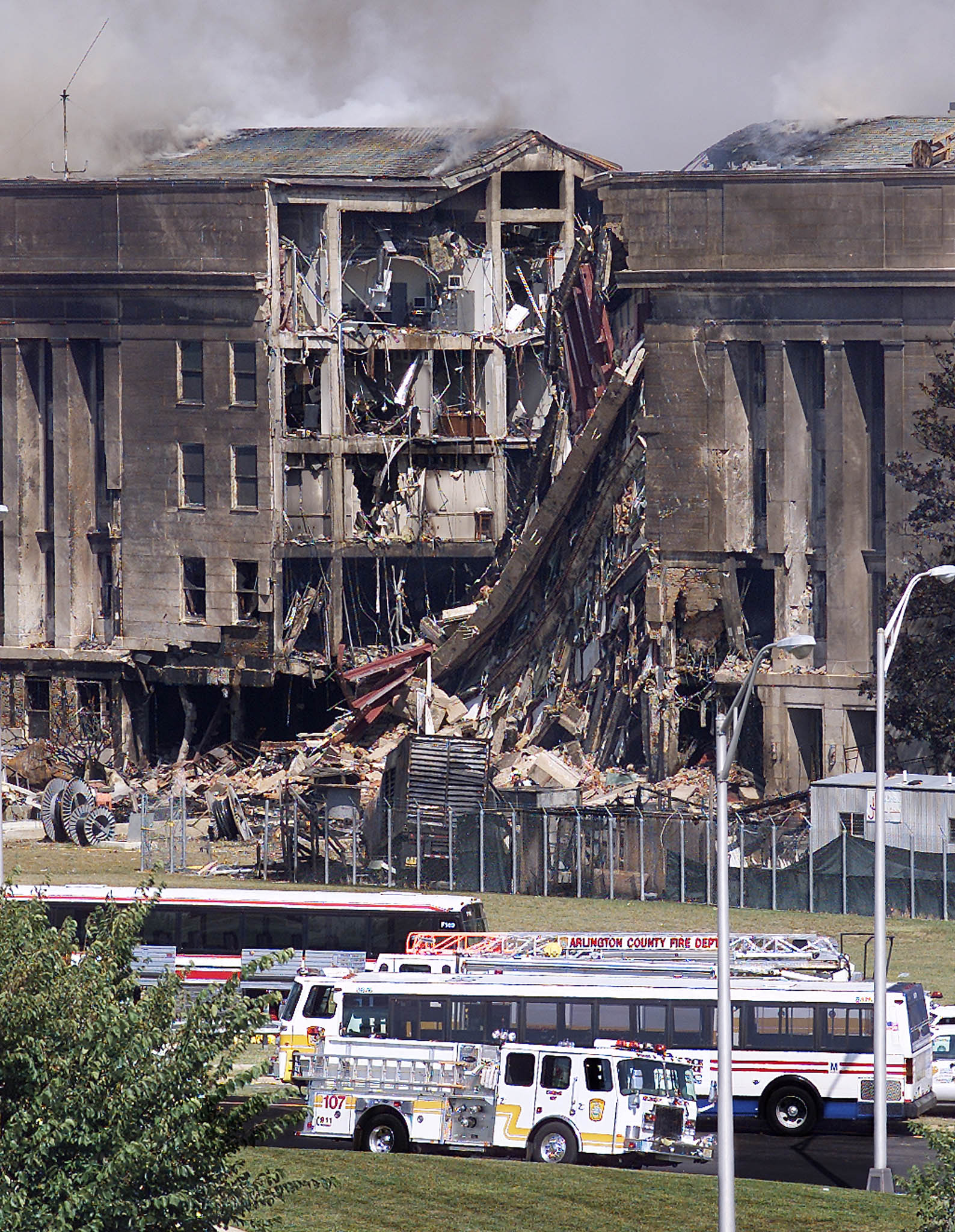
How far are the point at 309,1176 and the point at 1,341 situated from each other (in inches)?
1701

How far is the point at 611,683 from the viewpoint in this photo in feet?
186

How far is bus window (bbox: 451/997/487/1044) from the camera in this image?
89.3 feet

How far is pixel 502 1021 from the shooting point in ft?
89.8

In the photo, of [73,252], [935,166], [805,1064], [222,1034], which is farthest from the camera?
[73,252]

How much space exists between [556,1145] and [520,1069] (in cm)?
95

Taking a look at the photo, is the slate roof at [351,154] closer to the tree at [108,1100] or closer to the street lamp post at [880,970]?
the street lamp post at [880,970]

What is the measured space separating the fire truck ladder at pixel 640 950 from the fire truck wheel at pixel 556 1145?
441 centimetres

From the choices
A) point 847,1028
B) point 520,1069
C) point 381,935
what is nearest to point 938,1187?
point 520,1069

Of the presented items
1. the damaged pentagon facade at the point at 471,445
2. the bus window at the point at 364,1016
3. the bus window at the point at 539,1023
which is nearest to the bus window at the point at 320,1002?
the bus window at the point at 364,1016

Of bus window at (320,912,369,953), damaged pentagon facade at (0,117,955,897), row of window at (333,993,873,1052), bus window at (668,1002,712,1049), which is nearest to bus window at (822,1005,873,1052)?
row of window at (333,993,873,1052)

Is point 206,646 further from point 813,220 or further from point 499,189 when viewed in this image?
point 813,220

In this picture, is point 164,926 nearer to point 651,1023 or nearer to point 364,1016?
point 364,1016

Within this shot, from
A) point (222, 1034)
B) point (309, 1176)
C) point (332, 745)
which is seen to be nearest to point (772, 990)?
point (309, 1176)

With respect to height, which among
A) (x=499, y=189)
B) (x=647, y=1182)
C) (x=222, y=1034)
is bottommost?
(x=647, y=1182)
